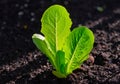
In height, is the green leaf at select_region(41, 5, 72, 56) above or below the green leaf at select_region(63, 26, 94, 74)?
above

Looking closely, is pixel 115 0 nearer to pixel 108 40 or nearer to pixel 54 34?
pixel 108 40

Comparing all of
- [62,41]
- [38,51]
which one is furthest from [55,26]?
[38,51]

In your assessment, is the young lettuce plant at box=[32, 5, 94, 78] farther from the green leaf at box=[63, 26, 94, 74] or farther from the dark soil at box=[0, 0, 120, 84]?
the dark soil at box=[0, 0, 120, 84]

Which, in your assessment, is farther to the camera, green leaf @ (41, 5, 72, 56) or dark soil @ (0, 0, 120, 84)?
dark soil @ (0, 0, 120, 84)

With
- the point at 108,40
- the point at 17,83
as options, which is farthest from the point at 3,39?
the point at 108,40

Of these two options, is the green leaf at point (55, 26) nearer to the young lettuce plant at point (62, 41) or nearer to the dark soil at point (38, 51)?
the young lettuce plant at point (62, 41)

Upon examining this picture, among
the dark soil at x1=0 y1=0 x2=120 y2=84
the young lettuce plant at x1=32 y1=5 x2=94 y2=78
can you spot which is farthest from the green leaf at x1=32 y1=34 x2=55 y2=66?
the dark soil at x1=0 y1=0 x2=120 y2=84

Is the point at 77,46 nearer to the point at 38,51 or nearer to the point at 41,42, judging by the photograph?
the point at 41,42
